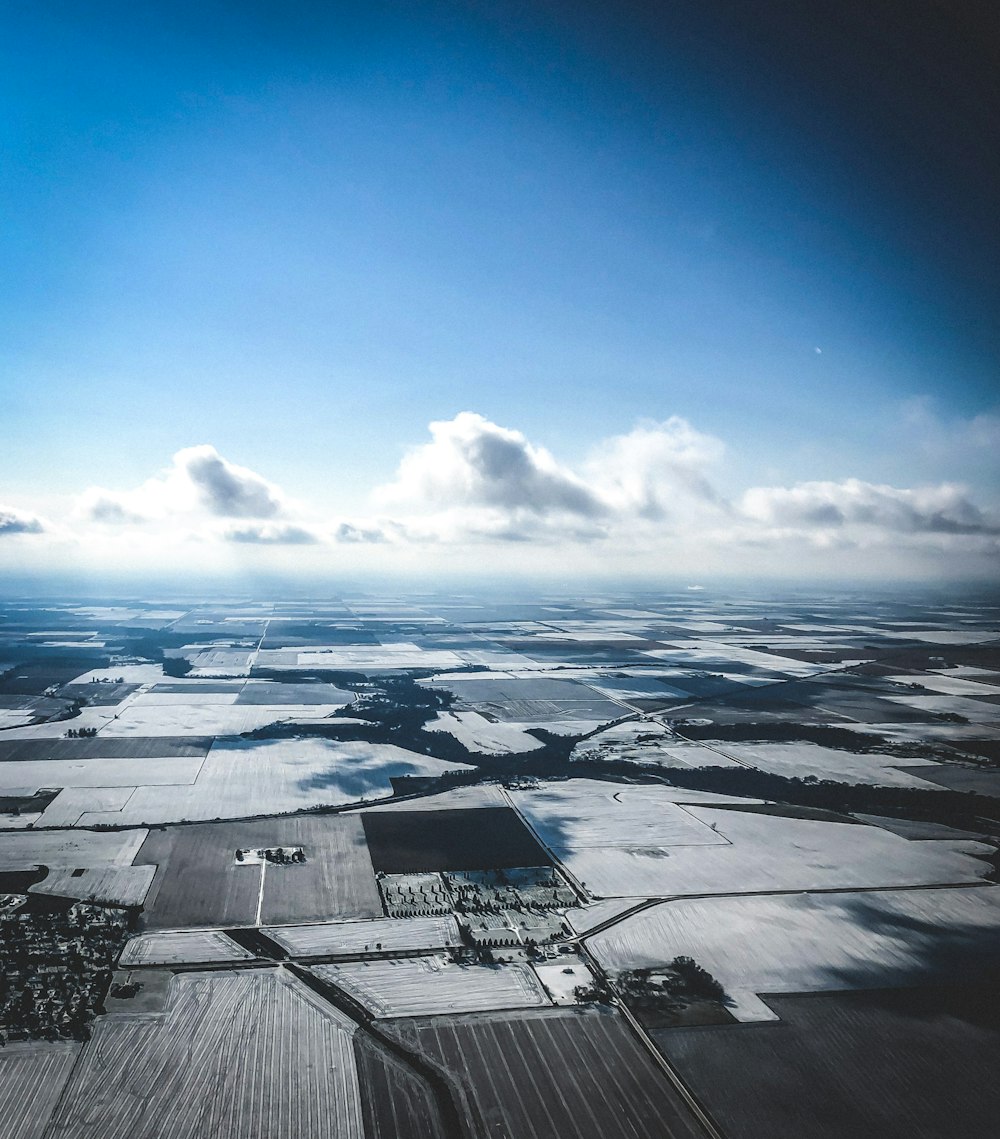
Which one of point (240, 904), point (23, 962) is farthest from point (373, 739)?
point (23, 962)

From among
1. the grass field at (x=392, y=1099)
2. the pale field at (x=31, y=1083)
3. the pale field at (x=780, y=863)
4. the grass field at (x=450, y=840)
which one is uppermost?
the pale field at (x=31, y=1083)

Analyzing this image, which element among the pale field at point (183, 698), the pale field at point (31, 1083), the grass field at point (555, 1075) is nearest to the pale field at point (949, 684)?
the grass field at point (555, 1075)

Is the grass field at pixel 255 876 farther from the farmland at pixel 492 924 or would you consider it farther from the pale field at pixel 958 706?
the pale field at pixel 958 706

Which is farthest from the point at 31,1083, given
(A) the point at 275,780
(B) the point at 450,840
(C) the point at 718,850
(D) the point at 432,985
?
(C) the point at 718,850

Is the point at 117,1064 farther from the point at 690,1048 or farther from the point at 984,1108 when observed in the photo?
the point at 984,1108

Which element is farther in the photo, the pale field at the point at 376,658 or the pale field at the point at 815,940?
the pale field at the point at 376,658

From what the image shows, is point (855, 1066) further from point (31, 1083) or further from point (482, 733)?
point (482, 733)
